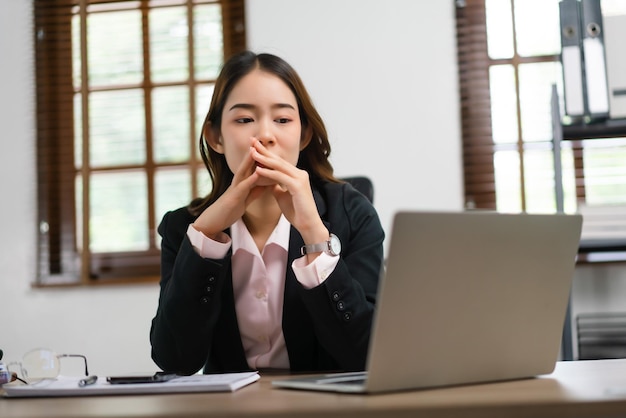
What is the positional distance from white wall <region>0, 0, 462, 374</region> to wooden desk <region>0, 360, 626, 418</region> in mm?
2474

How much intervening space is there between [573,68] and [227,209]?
5.59ft

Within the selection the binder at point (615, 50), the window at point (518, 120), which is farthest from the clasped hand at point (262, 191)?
the window at point (518, 120)

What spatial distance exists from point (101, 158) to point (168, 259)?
84.9 inches

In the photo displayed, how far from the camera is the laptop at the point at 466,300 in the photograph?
777 millimetres

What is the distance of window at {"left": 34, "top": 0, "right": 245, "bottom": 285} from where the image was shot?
140 inches

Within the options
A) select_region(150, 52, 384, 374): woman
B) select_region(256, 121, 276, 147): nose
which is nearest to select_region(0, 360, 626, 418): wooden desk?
select_region(150, 52, 384, 374): woman

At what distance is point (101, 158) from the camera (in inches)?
143

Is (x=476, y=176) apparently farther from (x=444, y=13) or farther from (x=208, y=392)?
(x=208, y=392)

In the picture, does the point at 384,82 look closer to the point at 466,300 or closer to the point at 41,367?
the point at 41,367

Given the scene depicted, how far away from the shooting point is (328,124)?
3.40 m

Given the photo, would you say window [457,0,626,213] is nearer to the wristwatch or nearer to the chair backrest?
the chair backrest

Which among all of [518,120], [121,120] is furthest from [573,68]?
[121,120]

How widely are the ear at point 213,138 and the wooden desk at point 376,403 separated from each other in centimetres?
84

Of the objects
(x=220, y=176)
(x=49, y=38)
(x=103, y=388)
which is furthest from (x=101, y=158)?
(x=103, y=388)
